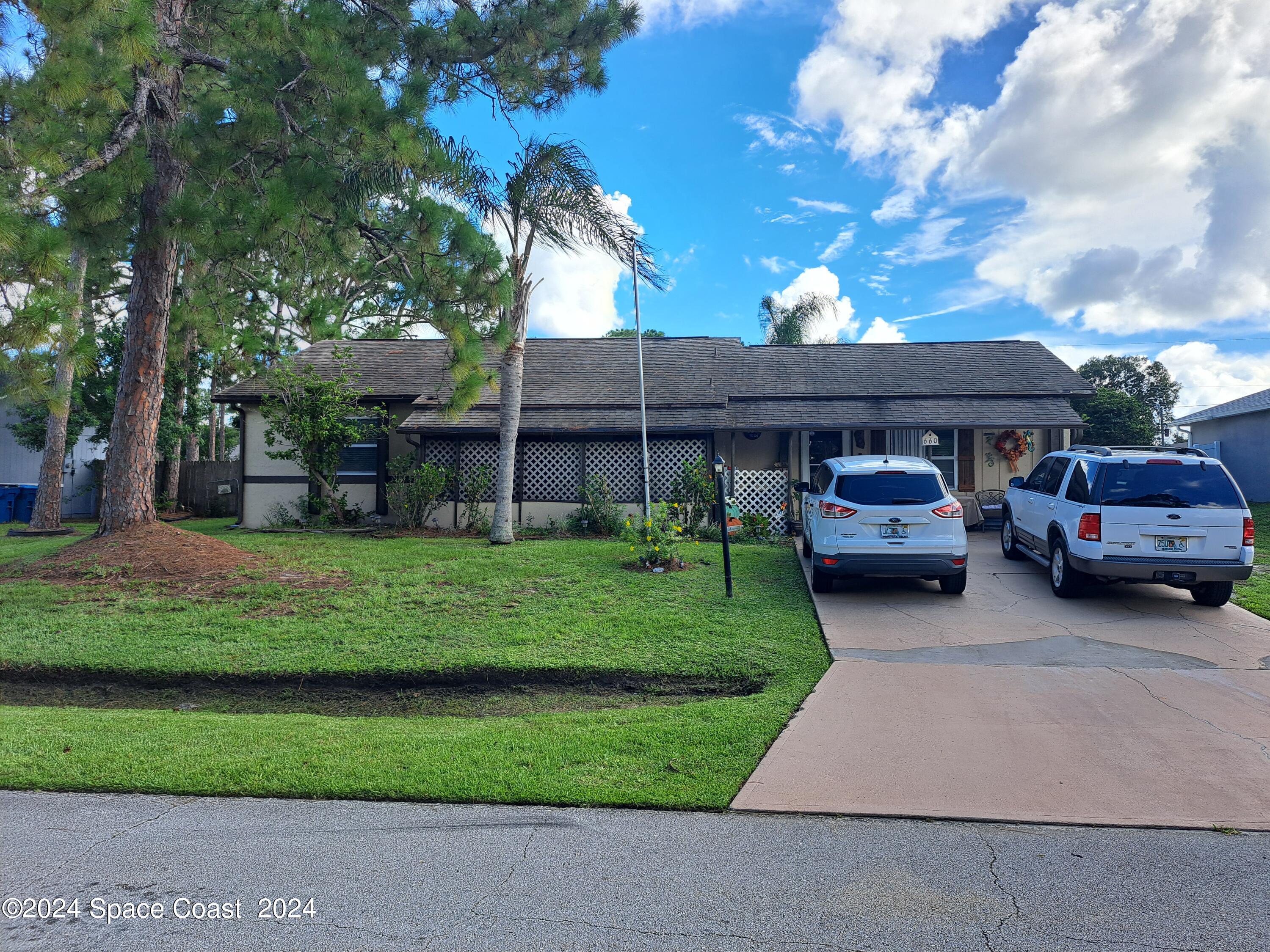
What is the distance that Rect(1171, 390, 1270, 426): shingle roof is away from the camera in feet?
74.3

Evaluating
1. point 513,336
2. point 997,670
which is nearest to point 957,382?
point 513,336

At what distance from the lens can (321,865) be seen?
Answer: 3.65 metres

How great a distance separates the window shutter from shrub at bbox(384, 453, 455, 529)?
1161 centimetres

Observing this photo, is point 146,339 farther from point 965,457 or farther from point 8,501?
point 965,457

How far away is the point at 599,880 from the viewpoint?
3.50 meters

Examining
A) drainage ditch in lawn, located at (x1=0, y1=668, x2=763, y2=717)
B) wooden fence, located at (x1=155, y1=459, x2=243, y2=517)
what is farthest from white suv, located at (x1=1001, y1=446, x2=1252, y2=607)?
wooden fence, located at (x1=155, y1=459, x2=243, y2=517)

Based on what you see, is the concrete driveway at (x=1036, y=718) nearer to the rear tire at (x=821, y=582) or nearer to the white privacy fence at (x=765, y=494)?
the rear tire at (x=821, y=582)

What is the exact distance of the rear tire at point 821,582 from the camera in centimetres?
988

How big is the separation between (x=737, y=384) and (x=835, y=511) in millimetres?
9519

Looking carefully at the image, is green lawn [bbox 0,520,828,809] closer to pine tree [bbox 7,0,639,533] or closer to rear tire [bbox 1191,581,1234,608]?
pine tree [bbox 7,0,639,533]

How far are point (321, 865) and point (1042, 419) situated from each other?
1651 cm

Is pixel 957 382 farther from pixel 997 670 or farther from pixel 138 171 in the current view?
pixel 138 171

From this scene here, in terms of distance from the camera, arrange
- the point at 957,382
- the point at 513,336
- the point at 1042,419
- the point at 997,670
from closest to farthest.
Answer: the point at 997,670 → the point at 513,336 → the point at 1042,419 → the point at 957,382

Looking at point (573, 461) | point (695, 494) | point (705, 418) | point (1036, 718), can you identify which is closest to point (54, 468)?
point (573, 461)
